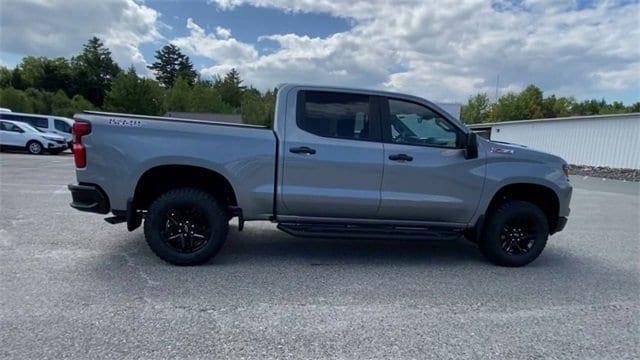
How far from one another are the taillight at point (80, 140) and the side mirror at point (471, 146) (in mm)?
4158

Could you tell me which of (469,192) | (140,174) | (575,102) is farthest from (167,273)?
(575,102)

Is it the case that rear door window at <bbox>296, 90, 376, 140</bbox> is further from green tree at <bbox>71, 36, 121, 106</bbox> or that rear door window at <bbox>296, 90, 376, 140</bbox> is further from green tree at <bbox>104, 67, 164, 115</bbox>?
green tree at <bbox>71, 36, 121, 106</bbox>

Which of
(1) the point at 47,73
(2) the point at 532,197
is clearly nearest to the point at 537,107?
(2) the point at 532,197

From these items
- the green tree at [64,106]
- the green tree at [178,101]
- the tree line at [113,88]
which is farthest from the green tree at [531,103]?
the green tree at [64,106]

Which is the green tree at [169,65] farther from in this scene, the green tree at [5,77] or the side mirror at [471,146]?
the side mirror at [471,146]

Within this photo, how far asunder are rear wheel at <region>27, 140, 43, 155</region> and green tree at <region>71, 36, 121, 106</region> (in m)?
57.1

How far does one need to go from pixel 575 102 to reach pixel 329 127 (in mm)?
89007

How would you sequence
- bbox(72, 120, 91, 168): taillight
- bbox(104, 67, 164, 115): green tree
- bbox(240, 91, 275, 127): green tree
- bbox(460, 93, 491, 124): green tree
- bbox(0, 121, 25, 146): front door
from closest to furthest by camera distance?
bbox(72, 120, 91, 168): taillight
bbox(240, 91, 275, 127): green tree
bbox(0, 121, 25, 146): front door
bbox(104, 67, 164, 115): green tree
bbox(460, 93, 491, 124): green tree

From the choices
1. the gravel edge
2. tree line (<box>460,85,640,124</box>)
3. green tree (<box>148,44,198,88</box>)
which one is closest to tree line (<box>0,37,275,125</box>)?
green tree (<box>148,44,198,88</box>)

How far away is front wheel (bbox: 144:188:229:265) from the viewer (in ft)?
14.3

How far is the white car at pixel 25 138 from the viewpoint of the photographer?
19.6 m

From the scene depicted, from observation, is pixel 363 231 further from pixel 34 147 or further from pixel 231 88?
pixel 231 88

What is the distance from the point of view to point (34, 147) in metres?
20.0

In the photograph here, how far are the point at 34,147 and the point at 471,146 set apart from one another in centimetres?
2231
